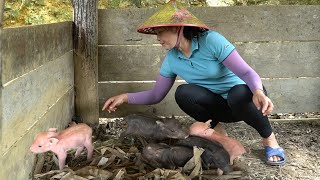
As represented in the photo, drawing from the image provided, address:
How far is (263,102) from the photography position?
2.38 meters

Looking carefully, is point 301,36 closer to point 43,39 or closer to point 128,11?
point 128,11

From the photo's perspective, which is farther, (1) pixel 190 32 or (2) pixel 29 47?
(1) pixel 190 32

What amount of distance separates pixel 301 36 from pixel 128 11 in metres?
1.48

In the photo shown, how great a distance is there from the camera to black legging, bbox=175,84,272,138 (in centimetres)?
275

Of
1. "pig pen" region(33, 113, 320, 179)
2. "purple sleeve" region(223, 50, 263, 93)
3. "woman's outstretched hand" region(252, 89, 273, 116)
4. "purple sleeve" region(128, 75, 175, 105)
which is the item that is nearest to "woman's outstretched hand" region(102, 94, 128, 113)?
"purple sleeve" region(128, 75, 175, 105)

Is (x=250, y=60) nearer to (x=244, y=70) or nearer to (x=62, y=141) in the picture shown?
(x=244, y=70)

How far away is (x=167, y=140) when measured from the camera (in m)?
2.78

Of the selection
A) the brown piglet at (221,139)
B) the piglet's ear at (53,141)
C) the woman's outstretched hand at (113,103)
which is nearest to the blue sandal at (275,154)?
the brown piglet at (221,139)

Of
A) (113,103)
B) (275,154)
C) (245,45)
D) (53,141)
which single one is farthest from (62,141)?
(245,45)

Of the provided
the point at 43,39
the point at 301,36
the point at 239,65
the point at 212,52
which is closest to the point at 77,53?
the point at 43,39

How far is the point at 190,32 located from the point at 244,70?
0.44m

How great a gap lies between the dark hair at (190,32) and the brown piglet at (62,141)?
88 cm

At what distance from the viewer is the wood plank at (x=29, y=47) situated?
182 cm

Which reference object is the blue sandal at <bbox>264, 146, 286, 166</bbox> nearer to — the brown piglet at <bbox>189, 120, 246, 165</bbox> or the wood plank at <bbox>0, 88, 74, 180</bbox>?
the brown piglet at <bbox>189, 120, 246, 165</bbox>
